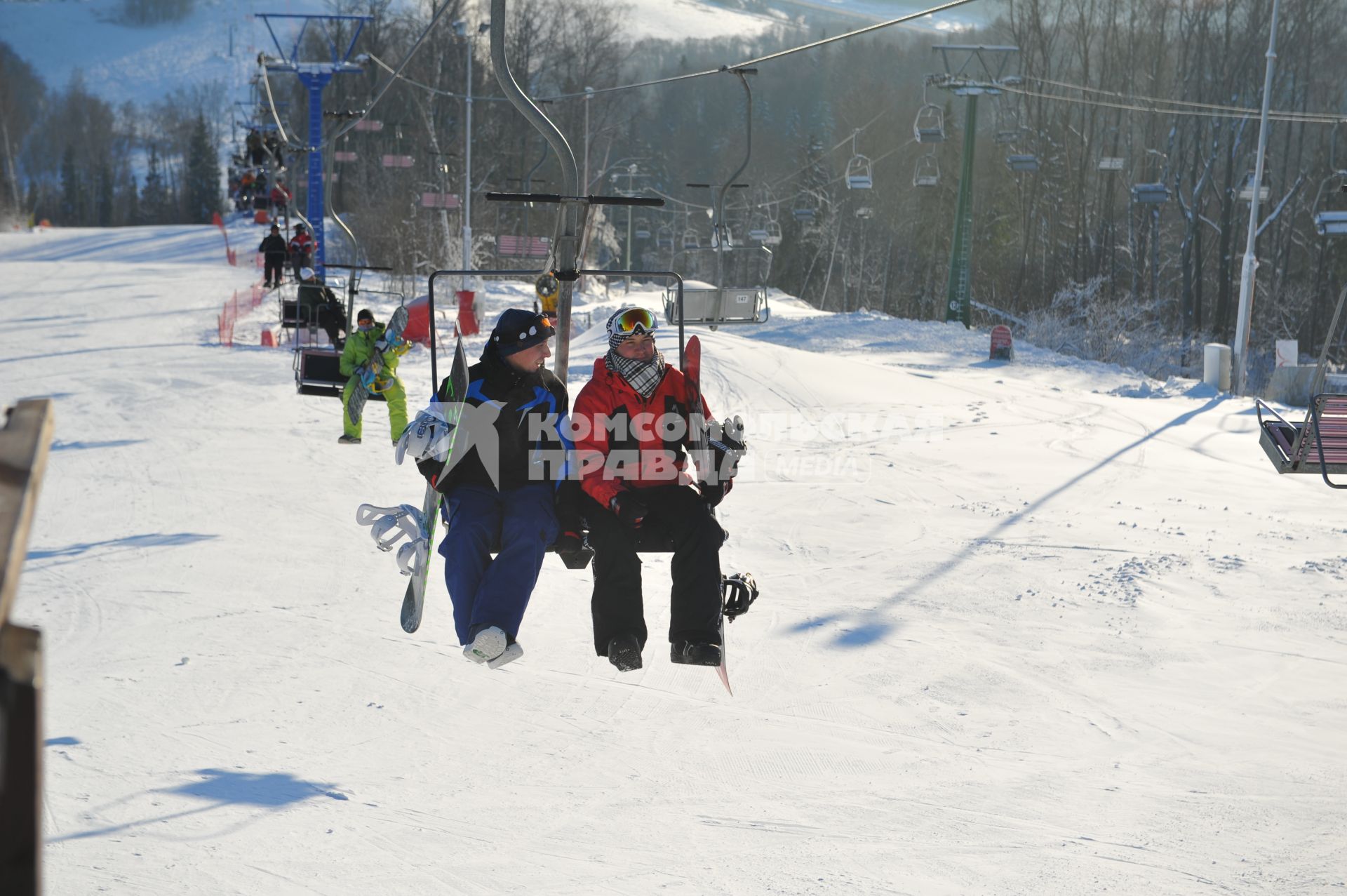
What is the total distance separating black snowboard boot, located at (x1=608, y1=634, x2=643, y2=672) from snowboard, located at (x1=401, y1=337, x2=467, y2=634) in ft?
2.97

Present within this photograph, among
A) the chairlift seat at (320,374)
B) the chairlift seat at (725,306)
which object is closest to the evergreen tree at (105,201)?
the chairlift seat at (725,306)

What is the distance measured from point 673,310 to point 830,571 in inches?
164

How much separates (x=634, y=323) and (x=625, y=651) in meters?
1.54

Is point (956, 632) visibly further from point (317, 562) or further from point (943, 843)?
point (317, 562)

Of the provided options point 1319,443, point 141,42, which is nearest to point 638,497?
point 1319,443

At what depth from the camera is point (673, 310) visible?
13992 mm

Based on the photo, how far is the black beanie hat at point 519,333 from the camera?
542 centimetres

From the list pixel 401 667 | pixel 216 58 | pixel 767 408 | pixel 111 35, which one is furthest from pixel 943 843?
pixel 111 35

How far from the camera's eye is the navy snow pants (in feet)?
16.0

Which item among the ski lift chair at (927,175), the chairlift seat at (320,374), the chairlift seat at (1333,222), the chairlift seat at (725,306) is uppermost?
the ski lift chair at (927,175)

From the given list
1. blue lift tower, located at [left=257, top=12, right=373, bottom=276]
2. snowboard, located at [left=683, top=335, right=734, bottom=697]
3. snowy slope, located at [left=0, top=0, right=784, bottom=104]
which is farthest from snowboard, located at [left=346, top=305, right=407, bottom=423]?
snowy slope, located at [left=0, top=0, right=784, bottom=104]

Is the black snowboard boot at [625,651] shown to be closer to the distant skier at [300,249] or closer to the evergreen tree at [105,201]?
the distant skier at [300,249]

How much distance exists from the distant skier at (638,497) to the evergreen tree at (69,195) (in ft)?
314

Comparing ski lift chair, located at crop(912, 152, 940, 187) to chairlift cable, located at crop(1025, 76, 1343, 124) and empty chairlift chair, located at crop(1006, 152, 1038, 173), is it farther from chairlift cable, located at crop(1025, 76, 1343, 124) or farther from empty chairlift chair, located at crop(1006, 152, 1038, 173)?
chairlift cable, located at crop(1025, 76, 1343, 124)
